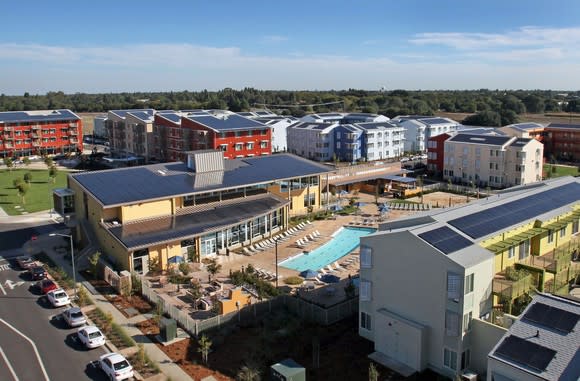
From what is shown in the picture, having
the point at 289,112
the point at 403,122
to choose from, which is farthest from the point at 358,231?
the point at 289,112

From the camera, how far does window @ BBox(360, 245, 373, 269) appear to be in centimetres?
2595

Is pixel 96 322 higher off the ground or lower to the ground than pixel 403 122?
lower

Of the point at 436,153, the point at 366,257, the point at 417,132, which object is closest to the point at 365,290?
the point at 366,257

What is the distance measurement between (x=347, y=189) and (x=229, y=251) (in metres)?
28.6

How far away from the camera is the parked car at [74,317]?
1123 inches

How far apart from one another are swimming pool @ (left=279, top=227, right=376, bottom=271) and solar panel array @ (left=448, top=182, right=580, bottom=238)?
14.5 m

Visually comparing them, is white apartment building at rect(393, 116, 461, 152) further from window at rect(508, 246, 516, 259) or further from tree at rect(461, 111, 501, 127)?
window at rect(508, 246, 516, 259)

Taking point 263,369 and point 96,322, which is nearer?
point 263,369

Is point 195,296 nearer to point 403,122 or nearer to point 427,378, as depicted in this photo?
point 427,378

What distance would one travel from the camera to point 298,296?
102 feet

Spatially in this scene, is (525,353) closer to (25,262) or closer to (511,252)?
(511,252)

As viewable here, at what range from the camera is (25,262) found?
125 ft

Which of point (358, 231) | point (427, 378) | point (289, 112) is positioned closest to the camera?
point (427, 378)

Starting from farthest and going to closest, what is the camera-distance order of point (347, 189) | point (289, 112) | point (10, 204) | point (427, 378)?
point (289, 112) → point (347, 189) → point (10, 204) → point (427, 378)
